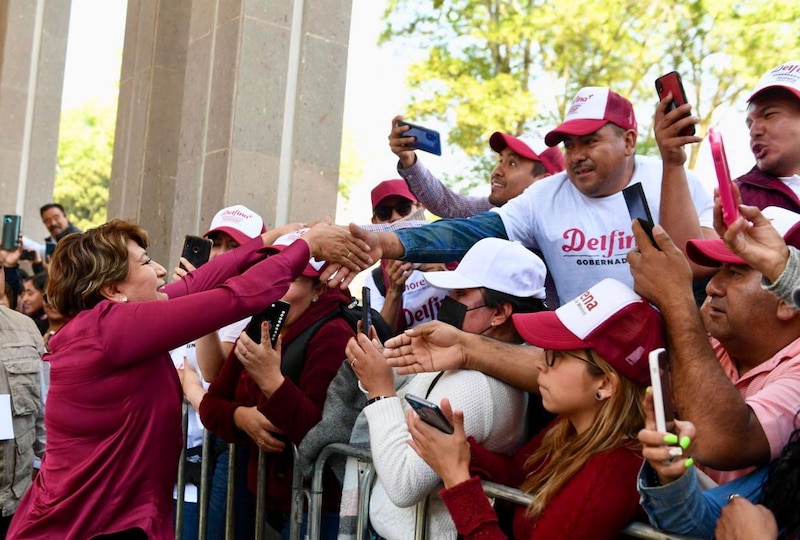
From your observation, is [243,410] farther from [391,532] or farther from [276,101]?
[276,101]

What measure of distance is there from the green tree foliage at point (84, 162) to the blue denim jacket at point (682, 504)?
1869 inches

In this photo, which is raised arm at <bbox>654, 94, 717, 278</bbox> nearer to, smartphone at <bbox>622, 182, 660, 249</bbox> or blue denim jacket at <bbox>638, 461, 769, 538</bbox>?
smartphone at <bbox>622, 182, 660, 249</bbox>

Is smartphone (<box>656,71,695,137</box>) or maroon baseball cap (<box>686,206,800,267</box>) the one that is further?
smartphone (<box>656,71,695,137</box>)

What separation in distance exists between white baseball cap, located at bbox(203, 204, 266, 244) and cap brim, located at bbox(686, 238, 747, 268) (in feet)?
10.4

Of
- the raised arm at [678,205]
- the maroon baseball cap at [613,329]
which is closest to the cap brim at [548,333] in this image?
the maroon baseball cap at [613,329]

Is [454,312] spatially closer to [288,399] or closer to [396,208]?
[288,399]

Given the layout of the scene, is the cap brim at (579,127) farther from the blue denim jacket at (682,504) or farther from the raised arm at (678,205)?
the blue denim jacket at (682,504)

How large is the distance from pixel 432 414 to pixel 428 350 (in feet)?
1.31

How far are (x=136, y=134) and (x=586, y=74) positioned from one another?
13722 millimetres

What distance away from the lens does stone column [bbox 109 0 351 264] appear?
660cm

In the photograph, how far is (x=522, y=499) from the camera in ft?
8.55

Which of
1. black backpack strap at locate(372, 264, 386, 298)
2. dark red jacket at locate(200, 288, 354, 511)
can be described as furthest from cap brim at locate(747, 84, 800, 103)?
black backpack strap at locate(372, 264, 386, 298)

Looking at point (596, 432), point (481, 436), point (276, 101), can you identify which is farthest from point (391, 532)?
point (276, 101)

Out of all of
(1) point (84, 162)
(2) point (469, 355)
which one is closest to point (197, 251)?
(2) point (469, 355)
